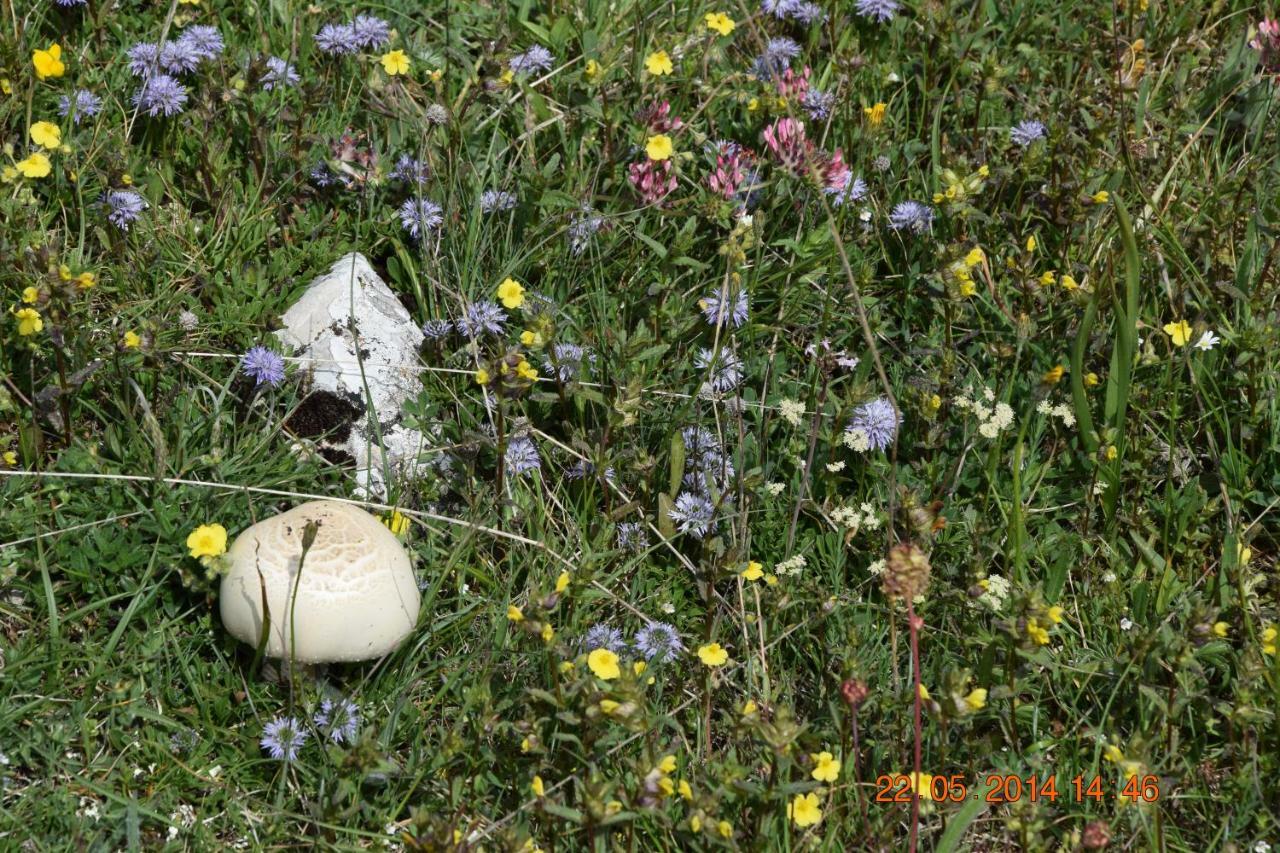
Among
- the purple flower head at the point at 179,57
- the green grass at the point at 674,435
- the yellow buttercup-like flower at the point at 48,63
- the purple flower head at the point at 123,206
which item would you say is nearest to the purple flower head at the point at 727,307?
the green grass at the point at 674,435

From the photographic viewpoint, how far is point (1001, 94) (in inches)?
180

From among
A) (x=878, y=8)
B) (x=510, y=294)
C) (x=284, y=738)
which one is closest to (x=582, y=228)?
(x=510, y=294)

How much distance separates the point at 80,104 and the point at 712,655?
2771 mm

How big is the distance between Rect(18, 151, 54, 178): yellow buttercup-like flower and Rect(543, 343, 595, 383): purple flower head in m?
1.62

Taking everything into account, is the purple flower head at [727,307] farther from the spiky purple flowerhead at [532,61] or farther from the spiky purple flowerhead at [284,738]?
the spiky purple flowerhead at [284,738]

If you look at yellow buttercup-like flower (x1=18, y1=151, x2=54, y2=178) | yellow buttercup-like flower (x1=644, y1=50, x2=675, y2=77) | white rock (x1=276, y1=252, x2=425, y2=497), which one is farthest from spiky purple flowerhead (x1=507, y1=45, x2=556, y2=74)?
yellow buttercup-like flower (x1=18, y1=151, x2=54, y2=178)

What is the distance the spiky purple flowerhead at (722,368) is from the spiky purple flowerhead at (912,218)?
0.79 m

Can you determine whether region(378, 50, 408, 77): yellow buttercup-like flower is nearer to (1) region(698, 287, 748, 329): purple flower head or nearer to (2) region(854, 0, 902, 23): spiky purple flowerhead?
(1) region(698, 287, 748, 329): purple flower head

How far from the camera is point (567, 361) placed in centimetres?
367

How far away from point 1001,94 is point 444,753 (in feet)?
10.4

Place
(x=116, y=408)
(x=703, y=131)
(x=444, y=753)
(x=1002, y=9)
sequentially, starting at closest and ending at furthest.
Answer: (x=444, y=753) → (x=116, y=408) → (x=703, y=131) → (x=1002, y=9)

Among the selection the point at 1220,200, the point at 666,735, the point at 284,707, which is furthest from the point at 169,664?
the point at 1220,200

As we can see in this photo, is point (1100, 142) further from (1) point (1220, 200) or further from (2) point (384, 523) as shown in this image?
(2) point (384, 523)

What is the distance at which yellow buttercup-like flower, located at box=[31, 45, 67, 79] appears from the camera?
12.9ft
